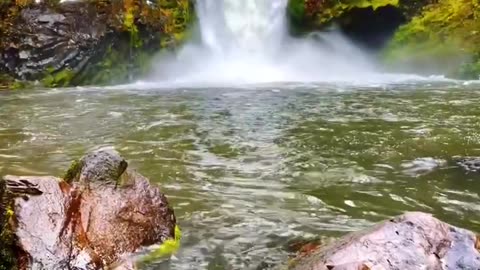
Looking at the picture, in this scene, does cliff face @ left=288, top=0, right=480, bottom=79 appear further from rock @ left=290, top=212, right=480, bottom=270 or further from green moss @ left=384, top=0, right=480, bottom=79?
rock @ left=290, top=212, right=480, bottom=270

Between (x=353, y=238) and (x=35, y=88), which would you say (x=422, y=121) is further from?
(x=35, y=88)

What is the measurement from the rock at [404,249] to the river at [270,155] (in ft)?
2.57

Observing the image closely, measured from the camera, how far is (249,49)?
2133 centimetres

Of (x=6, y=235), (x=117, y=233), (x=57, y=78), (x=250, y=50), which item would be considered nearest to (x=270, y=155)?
(x=117, y=233)

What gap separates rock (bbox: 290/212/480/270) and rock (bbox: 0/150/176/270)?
112 centimetres

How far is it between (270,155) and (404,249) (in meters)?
3.95

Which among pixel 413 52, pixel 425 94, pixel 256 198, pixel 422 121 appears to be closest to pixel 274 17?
pixel 413 52

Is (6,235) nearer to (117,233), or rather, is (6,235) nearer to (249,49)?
(117,233)

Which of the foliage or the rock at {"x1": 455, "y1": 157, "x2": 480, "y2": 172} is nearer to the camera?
the rock at {"x1": 455, "y1": 157, "x2": 480, "y2": 172}

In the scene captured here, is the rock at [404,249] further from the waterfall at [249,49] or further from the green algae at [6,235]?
the waterfall at [249,49]

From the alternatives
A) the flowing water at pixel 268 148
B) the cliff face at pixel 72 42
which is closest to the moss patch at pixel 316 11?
the flowing water at pixel 268 148

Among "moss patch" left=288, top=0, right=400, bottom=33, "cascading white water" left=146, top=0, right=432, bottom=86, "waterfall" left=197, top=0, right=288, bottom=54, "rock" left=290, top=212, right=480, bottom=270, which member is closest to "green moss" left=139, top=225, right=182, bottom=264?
"rock" left=290, top=212, right=480, bottom=270

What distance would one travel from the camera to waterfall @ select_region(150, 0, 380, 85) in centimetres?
2089

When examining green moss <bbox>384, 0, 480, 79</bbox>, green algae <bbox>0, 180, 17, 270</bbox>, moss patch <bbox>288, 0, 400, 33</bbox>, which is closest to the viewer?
green algae <bbox>0, 180, 17, 270</bbox>
